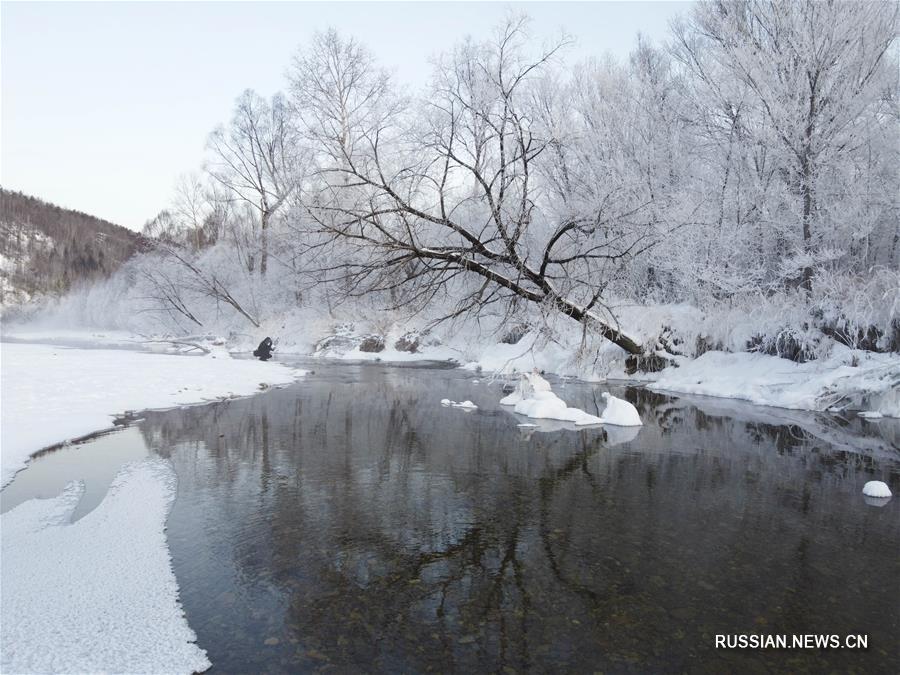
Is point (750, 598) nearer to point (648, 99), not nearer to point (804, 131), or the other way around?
point (804, 131)

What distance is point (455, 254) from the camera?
477 inches

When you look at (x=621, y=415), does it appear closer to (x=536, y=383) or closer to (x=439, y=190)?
(x=536, y=383)

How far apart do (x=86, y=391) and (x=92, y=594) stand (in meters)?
10.2

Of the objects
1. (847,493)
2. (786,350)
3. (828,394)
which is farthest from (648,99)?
(847,493)

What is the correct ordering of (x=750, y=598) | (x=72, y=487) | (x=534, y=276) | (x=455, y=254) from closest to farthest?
(x=750, y=598), (x=72, y=487), (x=455, y=254), (x=534, y=276)

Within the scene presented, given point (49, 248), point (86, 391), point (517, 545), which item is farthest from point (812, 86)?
point (49, 248)

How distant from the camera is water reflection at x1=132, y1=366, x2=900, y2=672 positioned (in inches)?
127

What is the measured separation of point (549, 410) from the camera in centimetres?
1139

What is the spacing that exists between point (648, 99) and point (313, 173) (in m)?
16.7

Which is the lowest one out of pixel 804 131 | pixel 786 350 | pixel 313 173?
pixel 786 350

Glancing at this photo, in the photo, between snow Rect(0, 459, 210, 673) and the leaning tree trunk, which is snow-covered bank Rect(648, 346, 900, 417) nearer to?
snow Rect(0, 459, 210, 673)

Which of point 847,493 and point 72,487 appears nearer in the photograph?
point 72,487

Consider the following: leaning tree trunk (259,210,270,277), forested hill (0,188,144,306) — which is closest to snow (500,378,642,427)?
leaning tree trunk (259,210,270,277)

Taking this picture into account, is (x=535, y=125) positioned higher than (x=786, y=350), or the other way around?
(x=535, y=125)
